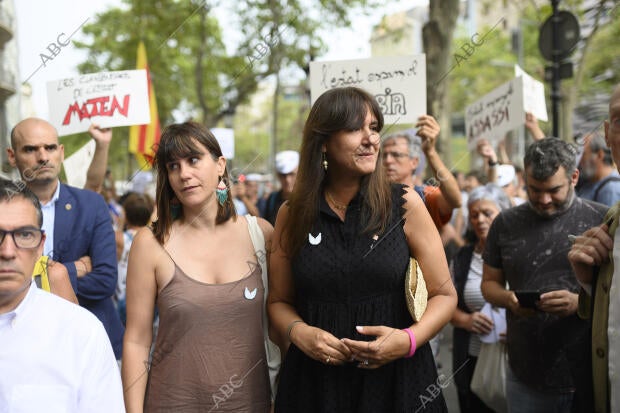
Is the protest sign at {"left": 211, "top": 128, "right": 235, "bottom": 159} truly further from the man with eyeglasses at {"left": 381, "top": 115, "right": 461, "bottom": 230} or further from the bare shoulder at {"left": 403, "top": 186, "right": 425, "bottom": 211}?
the bare shoulder at {"left": 403, "top": 186, "right": 425, "bottom": 211}

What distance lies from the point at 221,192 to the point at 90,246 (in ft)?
3.53

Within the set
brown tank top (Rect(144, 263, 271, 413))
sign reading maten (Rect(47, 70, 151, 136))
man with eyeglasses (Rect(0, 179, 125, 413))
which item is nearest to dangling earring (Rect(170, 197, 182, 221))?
brown tank top (Rect(144, 263, 271, 413))

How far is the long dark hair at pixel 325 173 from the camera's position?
288 cm

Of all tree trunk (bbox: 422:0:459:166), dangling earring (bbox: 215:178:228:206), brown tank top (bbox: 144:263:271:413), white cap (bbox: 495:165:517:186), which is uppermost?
tree trunk (bbox: 422:0:459:166)

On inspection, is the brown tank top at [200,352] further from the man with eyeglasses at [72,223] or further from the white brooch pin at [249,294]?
the man with eyeglasses at [72,223]

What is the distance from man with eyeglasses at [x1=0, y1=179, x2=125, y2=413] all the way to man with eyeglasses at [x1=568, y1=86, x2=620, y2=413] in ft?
5.60

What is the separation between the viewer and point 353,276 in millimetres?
2820

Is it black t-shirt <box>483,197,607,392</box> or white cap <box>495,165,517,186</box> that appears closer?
black t-shirt <box>483,197,607,392</box>

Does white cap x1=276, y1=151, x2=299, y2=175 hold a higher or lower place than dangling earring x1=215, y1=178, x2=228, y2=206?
higher

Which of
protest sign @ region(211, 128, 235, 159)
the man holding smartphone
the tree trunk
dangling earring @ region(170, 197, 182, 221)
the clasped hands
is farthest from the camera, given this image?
the tree trunk

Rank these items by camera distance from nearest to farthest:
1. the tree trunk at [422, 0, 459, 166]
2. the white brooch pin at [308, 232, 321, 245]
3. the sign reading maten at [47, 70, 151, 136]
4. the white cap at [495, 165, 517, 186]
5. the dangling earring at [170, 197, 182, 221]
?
the white brooch pin at [308, 232, 321, 245], the dangling earring at [170, 197, 182, 221], the sign reading maten at [47, 70, 151, 136], the white cap at [495, 165, 517, 186], the tree trunk at [422, 0, 459, 166]

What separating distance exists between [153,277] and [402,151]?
2062mm

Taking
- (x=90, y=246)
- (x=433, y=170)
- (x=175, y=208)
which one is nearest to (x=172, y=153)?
(x=175, y=208)

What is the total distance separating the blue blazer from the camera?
3770 mm
